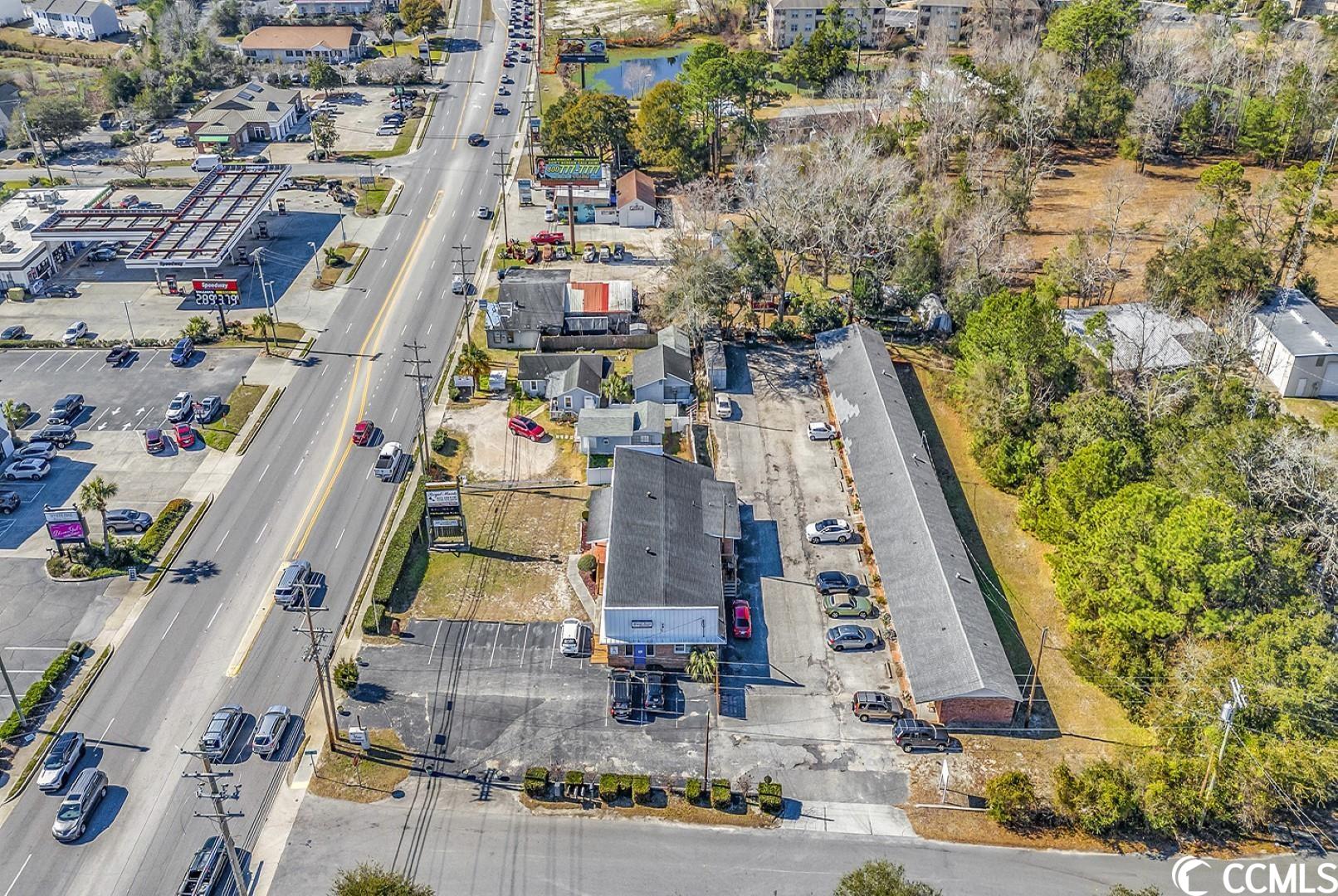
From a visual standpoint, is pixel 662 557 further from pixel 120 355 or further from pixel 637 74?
pixel 637 74

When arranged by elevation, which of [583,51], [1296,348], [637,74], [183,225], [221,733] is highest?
[583,51]

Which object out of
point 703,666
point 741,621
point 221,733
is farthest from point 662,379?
point 221,733

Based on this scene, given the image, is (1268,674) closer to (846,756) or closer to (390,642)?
(846,756)

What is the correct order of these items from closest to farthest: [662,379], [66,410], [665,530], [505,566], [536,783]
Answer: [536,783] < [665,530] < [505,566] < [66,410] < [662,379]

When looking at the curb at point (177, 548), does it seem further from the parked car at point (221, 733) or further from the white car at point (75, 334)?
the white car at point (75, 334)

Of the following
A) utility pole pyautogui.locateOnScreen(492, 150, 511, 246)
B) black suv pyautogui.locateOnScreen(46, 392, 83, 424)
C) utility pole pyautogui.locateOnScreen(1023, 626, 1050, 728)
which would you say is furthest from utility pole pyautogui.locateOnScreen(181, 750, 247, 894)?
utility pole pyautogui.locateOnScreen(492, 150, 511, 246)

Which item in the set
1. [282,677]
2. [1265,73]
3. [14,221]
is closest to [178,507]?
[282,677]
